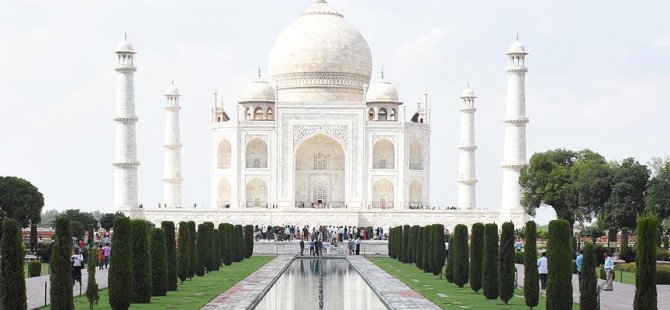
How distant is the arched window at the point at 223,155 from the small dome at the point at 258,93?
2.07 m

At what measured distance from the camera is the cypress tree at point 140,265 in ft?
51.6

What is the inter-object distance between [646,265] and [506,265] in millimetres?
4210

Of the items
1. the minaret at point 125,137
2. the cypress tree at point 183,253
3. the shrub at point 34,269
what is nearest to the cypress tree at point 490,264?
the cypress tree at point 183,253

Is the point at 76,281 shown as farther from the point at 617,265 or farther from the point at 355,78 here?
the point at 355,78

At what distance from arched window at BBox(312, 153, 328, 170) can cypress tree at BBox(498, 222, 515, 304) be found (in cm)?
2999

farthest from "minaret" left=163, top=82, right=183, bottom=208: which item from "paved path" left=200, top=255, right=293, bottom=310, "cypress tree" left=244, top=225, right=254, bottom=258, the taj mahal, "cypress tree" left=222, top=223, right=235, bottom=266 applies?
"paved path" left=200, top=255, right=293, bottom=310

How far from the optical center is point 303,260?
29016mm

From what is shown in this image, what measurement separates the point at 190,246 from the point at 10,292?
28.2 feet

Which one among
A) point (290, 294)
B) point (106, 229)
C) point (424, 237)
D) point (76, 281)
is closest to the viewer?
point (290, 294)

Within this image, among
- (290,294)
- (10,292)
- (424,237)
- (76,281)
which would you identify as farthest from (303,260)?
(10,292)

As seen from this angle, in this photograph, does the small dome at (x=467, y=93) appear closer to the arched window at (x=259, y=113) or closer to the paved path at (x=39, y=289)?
the arched window at (x=259, y=113)

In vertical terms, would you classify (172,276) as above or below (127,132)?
below

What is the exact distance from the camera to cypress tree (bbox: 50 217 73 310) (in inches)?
508

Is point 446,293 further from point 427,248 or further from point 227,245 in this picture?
point 227,245
